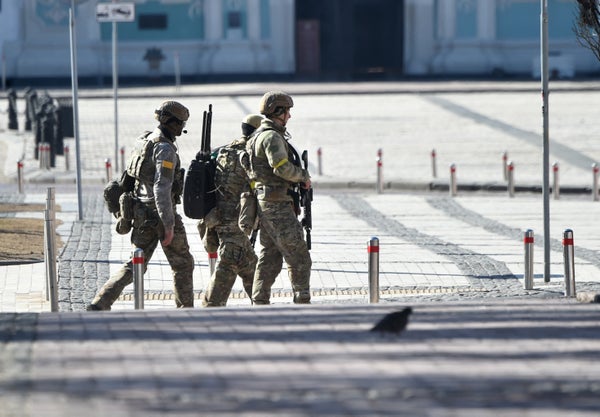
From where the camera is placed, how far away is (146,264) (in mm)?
11195

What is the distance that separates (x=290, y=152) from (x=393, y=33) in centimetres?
4193

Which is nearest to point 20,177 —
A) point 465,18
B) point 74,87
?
point 74,87

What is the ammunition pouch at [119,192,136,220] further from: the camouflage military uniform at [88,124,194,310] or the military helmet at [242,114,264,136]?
the military helmet at [242,114,264,136]

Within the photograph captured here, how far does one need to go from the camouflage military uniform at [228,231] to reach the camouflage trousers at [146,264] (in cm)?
20

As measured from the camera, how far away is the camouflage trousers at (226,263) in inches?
443

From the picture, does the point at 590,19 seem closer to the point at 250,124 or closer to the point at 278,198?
the point at 250,124

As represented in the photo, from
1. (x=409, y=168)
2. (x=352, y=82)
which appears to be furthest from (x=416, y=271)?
(x=352, y=82)

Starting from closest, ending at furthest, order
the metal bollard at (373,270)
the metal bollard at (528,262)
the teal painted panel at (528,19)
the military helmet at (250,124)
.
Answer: the military helmet at (250,124) → the metal bollard at (373,270) → the metal bollard at (528,262) → the teal painted panel at (528,19)

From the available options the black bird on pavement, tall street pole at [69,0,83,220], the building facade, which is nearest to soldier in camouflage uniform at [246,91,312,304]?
the black bird on pavement

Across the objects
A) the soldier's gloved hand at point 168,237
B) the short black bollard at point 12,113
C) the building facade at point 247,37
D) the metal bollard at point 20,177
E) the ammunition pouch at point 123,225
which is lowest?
the metal bollard at point 20,177

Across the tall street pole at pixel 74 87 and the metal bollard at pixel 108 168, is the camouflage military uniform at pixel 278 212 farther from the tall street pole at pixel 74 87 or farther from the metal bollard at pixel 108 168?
the metal bollard at pixel 108 168

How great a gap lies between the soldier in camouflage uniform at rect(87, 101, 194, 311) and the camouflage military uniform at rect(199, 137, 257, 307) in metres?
0.22

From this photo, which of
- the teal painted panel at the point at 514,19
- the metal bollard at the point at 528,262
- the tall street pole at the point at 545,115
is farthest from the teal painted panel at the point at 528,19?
the metal bollard at the point at 528,262

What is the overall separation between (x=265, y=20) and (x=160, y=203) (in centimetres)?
4144
